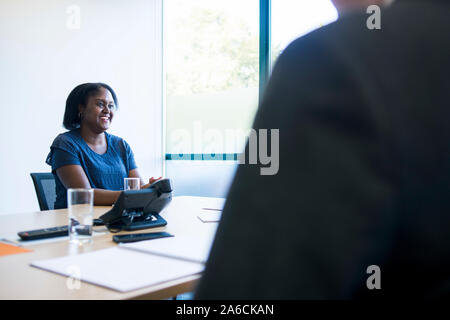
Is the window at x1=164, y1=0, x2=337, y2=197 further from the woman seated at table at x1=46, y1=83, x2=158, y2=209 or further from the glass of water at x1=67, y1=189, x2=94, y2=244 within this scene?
the glass of water at x1=67, y1=189, x2=94, y2=244

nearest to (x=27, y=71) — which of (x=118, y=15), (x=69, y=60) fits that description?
(x=69, y=60)

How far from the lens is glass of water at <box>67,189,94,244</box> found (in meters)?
1.26

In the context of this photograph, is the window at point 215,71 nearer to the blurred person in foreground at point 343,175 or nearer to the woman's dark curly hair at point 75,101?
the woman's dark curly hair at point 75,101

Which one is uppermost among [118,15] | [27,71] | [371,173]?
[118,15]

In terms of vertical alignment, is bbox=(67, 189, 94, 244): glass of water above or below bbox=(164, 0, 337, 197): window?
below

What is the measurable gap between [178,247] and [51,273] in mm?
347

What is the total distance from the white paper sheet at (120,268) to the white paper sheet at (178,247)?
0.02m

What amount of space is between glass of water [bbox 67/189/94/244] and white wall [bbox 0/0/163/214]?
97.4 inches

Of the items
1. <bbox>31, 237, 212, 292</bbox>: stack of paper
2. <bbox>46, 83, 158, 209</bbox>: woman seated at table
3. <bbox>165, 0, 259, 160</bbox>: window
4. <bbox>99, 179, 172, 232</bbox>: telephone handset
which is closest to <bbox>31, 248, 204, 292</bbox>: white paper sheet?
<bbox>31, 237, 212, 292</bbox>: stack of paper

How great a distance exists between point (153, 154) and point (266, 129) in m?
4.57

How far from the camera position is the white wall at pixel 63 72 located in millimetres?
3402

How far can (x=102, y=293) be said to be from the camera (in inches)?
31.8

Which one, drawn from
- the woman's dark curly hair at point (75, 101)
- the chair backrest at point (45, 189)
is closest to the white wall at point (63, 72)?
the woman's dark curly hair at point (75, 101)

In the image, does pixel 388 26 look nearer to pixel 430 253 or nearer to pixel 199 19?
pixel 430 253
